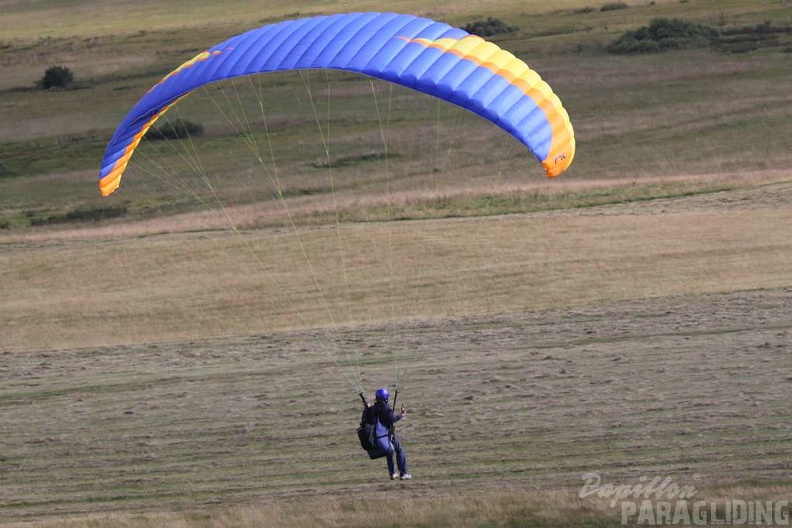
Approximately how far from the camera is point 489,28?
61188mm

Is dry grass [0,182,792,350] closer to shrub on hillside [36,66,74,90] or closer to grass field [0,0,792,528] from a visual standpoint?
grass field [0,0,792,528]

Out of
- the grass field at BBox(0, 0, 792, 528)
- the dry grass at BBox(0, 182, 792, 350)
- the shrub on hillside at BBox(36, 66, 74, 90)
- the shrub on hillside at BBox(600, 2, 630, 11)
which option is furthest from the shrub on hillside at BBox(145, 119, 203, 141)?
the shrub on hillside at BBox(600, 2, 630, 11)

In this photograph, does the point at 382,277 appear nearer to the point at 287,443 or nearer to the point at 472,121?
the point at 287,443

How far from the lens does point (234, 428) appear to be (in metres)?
17.2

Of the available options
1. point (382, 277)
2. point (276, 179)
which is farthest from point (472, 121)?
point (382, 277)

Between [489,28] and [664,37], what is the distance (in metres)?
9.37

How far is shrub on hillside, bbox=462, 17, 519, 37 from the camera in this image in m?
60.8

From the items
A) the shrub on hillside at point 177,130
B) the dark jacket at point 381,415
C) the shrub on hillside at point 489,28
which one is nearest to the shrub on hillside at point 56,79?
the shrub on hillside at point 177,130

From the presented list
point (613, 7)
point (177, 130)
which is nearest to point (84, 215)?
point (177, 130)

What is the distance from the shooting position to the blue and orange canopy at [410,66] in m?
15.5

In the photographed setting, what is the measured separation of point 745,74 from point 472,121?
1036 cm

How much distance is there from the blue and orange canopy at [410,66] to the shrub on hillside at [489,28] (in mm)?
44711

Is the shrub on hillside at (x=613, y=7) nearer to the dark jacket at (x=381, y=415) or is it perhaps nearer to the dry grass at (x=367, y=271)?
the dry grass at (x=367, y=271)

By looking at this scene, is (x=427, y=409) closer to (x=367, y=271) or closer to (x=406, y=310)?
(x=406, y=310)
